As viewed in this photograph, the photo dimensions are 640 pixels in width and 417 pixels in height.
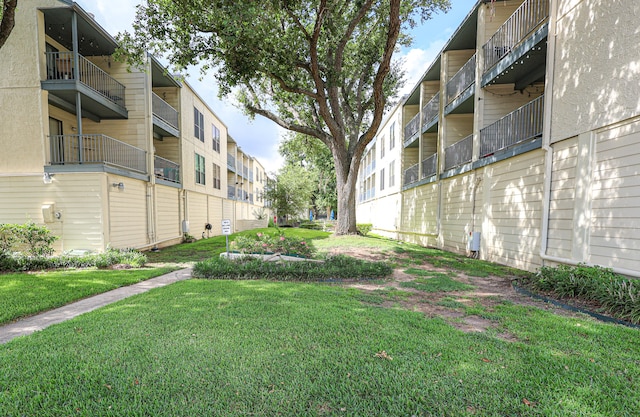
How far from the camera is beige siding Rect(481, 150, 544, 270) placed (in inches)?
278

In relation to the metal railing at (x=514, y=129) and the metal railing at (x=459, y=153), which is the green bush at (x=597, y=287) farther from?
the metal railing at (x=459, y=153)

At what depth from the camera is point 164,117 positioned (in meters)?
13.5

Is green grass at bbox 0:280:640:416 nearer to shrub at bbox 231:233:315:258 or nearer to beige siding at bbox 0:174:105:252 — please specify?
shrub at bbox 231:233:315:258

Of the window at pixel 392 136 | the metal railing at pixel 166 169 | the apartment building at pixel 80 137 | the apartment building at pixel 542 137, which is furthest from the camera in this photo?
the window at pixel 392 136

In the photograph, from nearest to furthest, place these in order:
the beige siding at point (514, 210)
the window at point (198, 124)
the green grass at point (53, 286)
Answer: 1. the green grass at point (53, 286)
2. the beige siding at point (514, 210)
3. the window at point (198, 124)

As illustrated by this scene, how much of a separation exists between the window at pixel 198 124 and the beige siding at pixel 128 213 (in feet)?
21.6

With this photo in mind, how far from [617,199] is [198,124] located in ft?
62.0

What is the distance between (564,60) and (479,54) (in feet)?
12.6

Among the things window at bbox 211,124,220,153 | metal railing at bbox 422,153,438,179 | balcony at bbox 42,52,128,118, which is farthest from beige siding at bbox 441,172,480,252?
window at bbox 211,124,220,153

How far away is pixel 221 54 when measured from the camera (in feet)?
31.6

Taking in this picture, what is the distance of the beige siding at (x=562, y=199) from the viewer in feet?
19.5

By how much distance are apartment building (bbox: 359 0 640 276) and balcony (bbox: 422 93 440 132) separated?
553 millimetres

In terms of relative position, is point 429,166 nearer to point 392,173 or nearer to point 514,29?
point 392,173

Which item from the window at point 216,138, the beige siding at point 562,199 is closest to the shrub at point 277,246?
the beige siding at point 562,199
